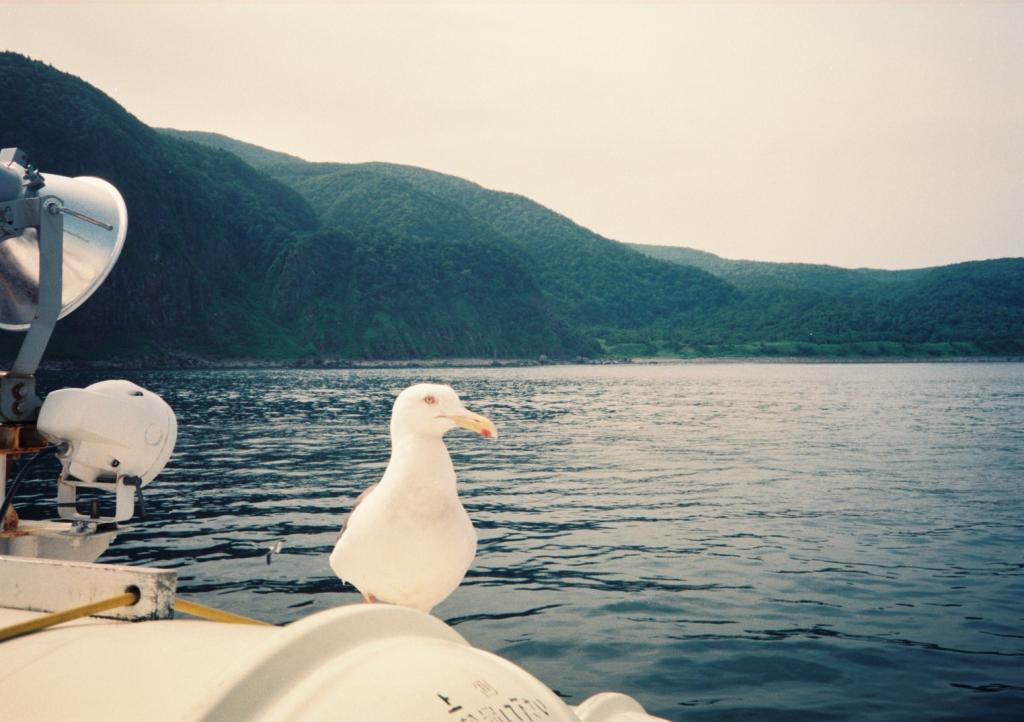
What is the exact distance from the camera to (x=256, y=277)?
199m

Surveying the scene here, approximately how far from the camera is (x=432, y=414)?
19.1 feet

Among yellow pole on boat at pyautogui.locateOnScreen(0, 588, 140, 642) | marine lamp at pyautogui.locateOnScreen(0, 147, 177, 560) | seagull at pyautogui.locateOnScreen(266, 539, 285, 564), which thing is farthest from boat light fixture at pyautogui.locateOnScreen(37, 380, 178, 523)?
seagull at pyautogui.locateOnScreen(266, 539, 285, 564)

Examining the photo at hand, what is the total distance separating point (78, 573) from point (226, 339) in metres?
182

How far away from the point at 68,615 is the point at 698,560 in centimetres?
1422

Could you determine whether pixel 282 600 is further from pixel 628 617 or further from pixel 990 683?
pixel 990 683

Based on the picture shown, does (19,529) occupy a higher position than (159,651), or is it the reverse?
(159,651)

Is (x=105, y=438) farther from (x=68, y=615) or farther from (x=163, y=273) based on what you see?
(x=163, y=273)

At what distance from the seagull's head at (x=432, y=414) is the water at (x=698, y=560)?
435cm

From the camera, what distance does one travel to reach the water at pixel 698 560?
31.0ft

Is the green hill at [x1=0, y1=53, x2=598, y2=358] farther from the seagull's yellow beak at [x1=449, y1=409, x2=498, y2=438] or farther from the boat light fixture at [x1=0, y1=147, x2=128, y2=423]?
the seagull's yellow beak at [x1=449, y1=409, x2=498, y2=438]

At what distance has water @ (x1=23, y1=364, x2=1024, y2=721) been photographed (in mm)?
9445

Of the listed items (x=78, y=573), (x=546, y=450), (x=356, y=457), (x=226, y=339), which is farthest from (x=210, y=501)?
(x=226, y=339)

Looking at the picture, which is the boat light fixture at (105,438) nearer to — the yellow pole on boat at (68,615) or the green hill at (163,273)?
the yellow pole on boat at (68,615)

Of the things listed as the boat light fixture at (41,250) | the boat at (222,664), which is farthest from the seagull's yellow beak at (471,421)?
the boat at (222,664)
